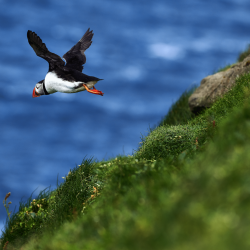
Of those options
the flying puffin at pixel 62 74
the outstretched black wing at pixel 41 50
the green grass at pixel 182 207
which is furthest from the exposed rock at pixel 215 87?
the green grass at pixel 182 207

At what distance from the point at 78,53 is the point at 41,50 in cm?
122

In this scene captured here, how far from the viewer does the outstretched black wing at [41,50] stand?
6.28 m

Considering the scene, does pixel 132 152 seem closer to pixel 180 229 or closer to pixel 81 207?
pixel 81 207

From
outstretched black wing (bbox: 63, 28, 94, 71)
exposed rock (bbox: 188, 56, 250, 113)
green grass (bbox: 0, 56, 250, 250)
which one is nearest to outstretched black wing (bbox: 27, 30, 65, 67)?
outstretched black wing (bbox: 63, 28, 94, 71)

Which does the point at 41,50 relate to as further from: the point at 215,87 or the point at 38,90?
the point at 215,87

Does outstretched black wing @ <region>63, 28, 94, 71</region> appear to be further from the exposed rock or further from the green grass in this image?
the exposed rock

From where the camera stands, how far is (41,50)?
6.48 meters

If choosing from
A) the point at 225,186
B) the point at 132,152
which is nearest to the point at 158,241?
the point at 225,186

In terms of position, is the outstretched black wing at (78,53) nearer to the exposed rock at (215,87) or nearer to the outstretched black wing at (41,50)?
the outstretched black wing at (41,50)

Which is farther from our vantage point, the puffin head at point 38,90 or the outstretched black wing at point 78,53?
the outstretched black wing at point 78,53

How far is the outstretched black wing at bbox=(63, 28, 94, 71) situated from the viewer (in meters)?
7.10

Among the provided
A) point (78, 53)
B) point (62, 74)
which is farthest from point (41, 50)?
point (78, 53)

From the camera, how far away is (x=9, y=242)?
7684mm

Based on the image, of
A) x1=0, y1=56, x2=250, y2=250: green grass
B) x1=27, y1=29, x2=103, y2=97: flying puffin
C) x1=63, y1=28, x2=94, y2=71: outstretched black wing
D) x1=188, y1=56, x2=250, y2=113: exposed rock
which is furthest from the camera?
x1=188, y1=56, x2=250, y2=113: exposed rock
